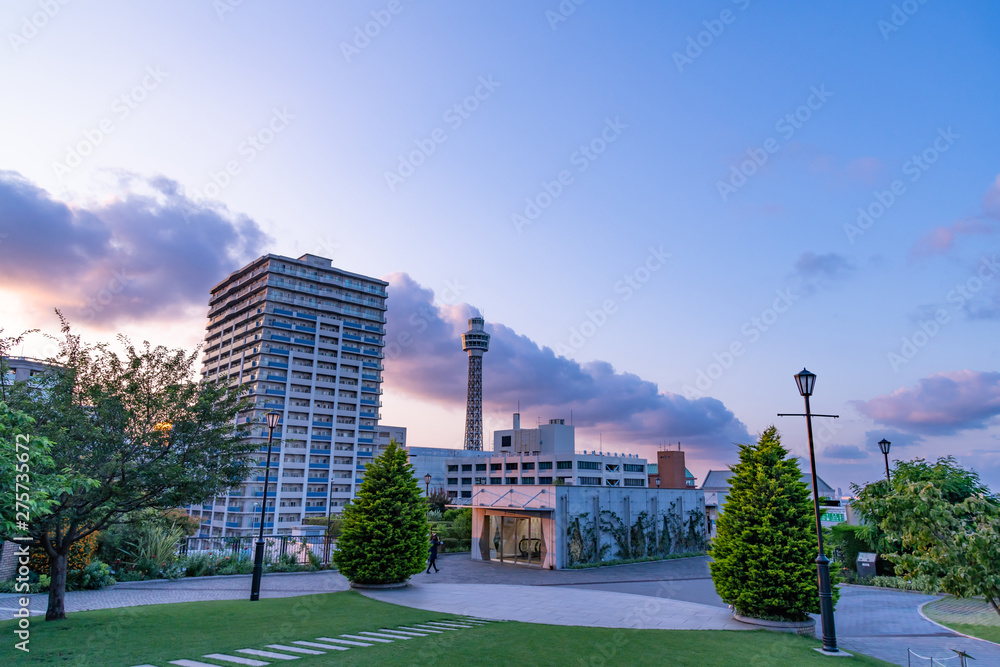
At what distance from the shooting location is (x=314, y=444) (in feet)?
350

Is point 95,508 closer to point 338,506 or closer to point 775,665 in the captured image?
point 775,665

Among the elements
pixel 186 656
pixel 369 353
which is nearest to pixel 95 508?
pixel 186 656

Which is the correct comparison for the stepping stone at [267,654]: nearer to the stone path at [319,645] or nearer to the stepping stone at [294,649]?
the stone path at [319,645]

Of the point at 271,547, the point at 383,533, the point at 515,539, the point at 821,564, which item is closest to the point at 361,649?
the point at 383,533

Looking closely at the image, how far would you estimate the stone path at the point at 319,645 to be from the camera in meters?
9.85

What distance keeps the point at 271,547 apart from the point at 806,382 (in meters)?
22.6

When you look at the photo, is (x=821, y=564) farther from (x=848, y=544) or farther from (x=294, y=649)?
(x=848, y=544)

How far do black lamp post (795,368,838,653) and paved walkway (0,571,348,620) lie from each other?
14969 mm

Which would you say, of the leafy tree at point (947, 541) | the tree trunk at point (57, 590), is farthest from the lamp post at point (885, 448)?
the tree trunk at point (57, 590)

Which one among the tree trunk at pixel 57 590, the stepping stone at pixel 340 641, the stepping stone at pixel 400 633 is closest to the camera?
the stepping stone at pixel 340 641

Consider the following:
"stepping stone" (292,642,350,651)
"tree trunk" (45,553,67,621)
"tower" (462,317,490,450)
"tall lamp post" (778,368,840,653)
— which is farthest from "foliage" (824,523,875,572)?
"tower" (462,317,490,450)

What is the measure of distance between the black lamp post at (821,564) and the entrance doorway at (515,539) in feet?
64.9

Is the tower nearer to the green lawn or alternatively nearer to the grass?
the grass

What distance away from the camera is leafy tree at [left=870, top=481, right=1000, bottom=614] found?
12.8m
